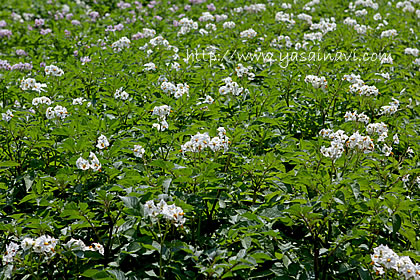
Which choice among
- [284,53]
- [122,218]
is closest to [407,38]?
[284,53]

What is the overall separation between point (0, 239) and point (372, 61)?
14.3 feet

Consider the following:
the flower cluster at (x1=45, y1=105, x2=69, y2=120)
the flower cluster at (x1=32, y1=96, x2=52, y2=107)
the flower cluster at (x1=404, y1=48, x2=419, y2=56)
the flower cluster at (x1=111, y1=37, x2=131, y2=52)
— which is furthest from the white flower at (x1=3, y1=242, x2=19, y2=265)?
→ the flower cluster at (x1=404, y1=48, x2=419, y2=56)

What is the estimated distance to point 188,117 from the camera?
3771mm

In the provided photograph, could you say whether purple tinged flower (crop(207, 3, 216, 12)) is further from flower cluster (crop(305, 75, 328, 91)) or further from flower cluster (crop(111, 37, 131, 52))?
flower cluster (crop(305, 75, 328, 91))

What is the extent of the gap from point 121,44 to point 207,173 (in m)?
3.28

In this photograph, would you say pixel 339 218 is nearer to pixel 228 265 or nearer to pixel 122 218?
pixel 228 265

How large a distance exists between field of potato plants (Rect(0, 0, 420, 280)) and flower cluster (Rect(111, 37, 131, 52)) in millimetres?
38

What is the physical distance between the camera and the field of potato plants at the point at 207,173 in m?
2.38

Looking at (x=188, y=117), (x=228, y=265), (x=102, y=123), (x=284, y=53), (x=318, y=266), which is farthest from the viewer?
(x=284, y=53)

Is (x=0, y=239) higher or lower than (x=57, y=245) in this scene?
lower

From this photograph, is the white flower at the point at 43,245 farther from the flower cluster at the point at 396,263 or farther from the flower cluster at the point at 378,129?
the flower cluster at the point at 378,129

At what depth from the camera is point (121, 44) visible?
5.28m

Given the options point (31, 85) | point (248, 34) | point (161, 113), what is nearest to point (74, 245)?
point (161, 113)

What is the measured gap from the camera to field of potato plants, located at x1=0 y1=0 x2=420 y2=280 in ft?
7.80
